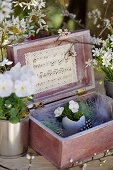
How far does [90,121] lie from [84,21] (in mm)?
1419

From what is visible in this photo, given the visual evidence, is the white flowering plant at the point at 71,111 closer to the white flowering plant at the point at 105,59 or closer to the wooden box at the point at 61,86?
the wooden box at the point at 61,86

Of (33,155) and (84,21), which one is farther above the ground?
(84,21)

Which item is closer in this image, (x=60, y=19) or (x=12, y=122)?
(x=12, y=122)

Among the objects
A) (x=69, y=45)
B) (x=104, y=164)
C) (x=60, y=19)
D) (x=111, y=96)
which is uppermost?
(x=60, y=19)

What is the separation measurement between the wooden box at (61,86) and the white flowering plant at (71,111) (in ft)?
0.19

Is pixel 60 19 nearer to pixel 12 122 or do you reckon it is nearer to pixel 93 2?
pixel 93 2

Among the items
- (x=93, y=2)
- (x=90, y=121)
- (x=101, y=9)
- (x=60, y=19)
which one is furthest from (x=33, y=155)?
(x=93, y=2)

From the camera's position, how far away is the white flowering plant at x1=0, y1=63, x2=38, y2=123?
973 millimetres

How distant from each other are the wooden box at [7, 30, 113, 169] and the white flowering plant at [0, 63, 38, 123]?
0.12m

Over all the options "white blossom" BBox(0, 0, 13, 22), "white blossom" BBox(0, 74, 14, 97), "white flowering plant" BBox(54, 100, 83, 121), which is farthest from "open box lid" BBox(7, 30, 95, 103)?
"white blossom" BBox(0, 0, 13, 22)

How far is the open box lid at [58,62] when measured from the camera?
4.13 ft

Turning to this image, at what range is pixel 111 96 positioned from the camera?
142cm

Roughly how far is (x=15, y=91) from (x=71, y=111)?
364 millimetres

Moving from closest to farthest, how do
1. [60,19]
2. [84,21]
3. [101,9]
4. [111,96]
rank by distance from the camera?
[111,96] → [60,19] → [101,9] → [84,21]
